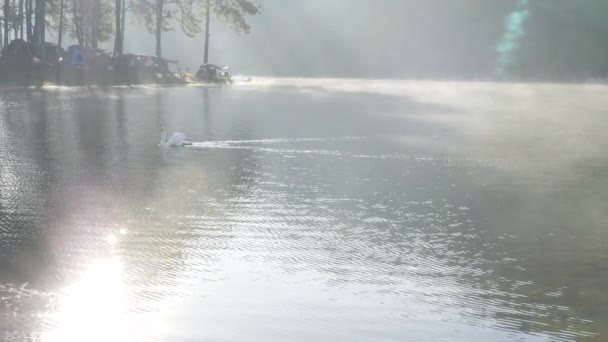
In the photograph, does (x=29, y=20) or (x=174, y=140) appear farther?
(x=29, y=20)

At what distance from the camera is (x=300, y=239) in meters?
11.3

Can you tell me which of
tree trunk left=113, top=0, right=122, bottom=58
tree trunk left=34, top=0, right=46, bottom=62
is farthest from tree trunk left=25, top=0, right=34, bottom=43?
tree trunk left=113, top=0, right=122, bottom=58

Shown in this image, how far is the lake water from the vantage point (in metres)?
7.89

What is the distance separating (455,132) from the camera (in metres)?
28.4

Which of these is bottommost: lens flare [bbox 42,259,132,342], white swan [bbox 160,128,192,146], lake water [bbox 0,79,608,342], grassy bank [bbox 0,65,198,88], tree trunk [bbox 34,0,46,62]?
lens flare [bbox 42,259,132,342]

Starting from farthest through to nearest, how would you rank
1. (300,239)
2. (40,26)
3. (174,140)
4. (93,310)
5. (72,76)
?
1. (40,26)
2. (72,76)
3. (174,140)
4. (300,239)
5. (93,310)

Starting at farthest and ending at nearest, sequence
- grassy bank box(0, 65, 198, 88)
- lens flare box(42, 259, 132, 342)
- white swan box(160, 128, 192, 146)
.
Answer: grassy bank box(0, 65, 198, 88) < white swan box(160, 128, 192, 146) < lens flare box(42, 259, 132, 342)

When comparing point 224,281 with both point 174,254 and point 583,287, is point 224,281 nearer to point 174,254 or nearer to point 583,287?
point 174,254

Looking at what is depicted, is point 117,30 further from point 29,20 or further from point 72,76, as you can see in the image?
point 72,76

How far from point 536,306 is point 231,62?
17385 centimetres

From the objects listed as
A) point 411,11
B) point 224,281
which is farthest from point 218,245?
point 411,11

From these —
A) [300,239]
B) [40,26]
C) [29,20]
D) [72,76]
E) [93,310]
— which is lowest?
[93,310]

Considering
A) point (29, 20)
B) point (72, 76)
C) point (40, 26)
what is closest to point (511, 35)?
point (40, 26)

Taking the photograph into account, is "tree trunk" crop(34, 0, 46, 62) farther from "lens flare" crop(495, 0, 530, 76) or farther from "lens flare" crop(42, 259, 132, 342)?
"lens flare" crop(495, 0, 530, 76)
